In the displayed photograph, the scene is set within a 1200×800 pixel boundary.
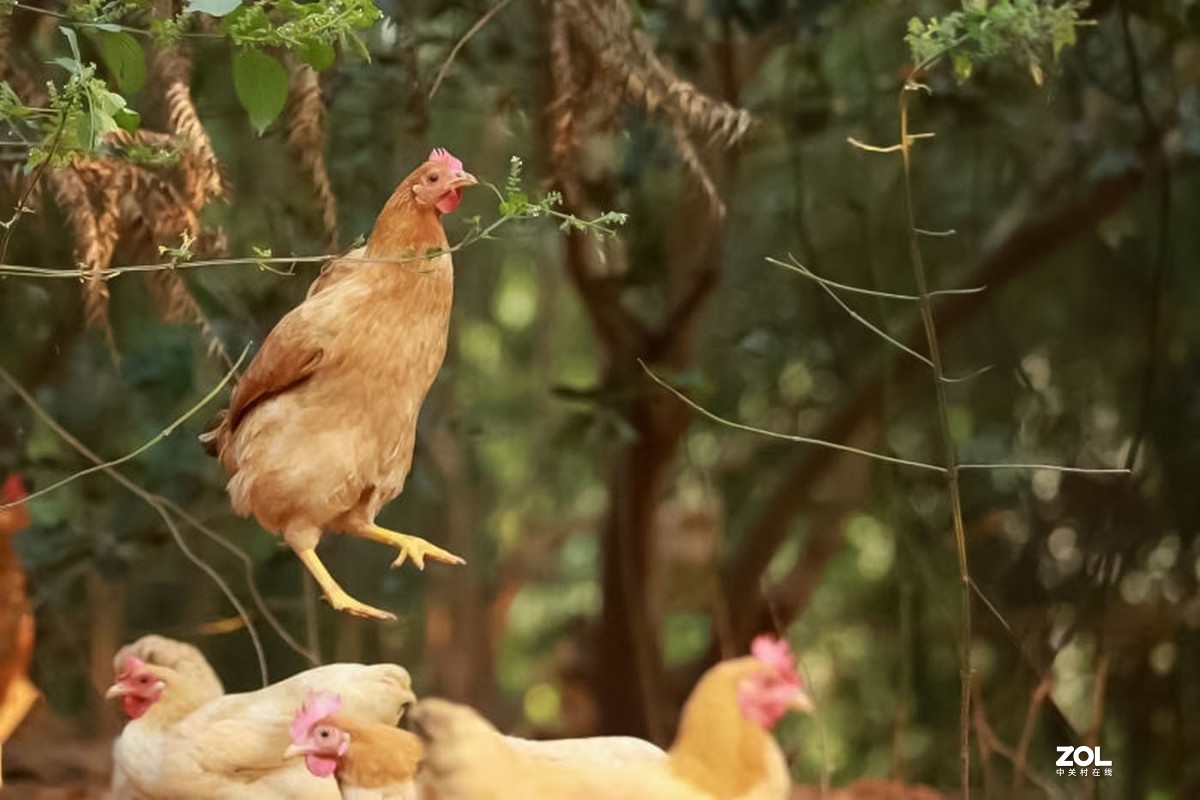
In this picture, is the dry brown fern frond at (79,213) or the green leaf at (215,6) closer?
the green leaf at (215,6)

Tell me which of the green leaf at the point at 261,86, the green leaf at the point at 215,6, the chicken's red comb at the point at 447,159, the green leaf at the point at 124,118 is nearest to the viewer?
the green leaf at the point at 215,6

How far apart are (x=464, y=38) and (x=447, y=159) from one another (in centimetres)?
17

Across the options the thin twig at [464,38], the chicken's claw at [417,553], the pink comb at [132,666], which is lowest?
the pink comb at [132,666]

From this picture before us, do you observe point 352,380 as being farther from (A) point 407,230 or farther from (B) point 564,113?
(B) point 564,113

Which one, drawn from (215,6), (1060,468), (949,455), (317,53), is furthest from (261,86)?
(1060,468)

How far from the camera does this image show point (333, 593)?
177cm

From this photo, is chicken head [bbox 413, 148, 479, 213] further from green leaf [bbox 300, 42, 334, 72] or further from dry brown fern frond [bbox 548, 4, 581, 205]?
green leaf [bbox 300, 42, 334, 72]

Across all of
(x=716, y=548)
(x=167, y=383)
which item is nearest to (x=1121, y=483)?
(x=716, y=548)

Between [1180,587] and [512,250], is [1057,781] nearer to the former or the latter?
[1180,587]

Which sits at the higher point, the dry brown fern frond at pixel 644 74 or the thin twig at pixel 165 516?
the dry brown fern frond at pixel 644 74

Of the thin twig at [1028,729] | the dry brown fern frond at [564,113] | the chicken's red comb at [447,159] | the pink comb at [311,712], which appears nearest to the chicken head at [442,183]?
the chicken's red comb at [447,159]

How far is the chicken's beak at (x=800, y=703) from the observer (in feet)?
5.58

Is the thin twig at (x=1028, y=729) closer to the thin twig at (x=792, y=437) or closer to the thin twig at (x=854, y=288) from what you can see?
the thin twig at (x=792, y=437)

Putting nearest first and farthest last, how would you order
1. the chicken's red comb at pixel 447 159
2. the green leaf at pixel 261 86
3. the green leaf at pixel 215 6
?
the green leaf at pixel 215 6, the green leaf at pixel 261 86, the chicken's red comb at pixel 447 159
